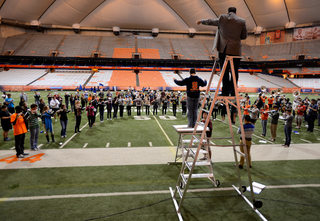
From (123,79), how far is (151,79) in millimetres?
6616

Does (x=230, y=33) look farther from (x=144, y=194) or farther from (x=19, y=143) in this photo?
(x=19, y=143)

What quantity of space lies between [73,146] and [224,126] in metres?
10.1

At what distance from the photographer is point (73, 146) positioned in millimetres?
8867

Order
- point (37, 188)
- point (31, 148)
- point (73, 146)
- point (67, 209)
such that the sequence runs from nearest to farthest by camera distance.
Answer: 1. point (67, 209)
2. point (37, 188)
3. point (31, 148)
4. point (73, 146)

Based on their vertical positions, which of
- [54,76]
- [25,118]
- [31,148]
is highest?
[54,76]

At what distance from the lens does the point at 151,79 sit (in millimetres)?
43625

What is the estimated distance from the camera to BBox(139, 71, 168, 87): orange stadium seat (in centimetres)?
4044

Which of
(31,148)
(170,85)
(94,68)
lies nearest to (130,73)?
(94,68)

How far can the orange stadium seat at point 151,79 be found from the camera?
40.4 meters

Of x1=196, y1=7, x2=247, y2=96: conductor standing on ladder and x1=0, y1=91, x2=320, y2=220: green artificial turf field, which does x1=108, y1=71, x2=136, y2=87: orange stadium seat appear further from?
x1=196, y1=7, x2=247, y2=96: conductor standing on ladder

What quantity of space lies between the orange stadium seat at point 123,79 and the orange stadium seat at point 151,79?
1972 mm

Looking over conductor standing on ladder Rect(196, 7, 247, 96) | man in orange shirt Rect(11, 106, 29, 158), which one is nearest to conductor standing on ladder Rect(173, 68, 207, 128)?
conductor standing on ladder Rect(196, 7, 247, 96)

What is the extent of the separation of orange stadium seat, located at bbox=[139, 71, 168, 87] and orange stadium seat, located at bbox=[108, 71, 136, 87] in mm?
1972

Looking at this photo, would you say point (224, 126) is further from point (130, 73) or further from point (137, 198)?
point (130, 73)
